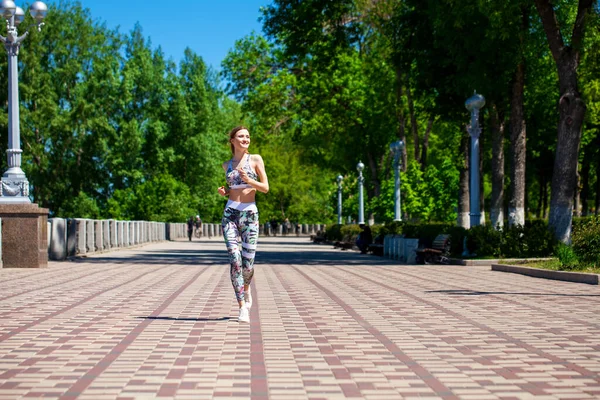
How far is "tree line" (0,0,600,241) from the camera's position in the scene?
88.6 feet

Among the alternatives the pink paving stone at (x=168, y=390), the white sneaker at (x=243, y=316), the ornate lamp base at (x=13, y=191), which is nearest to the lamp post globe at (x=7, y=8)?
the ornate lamp base at (x=13, y=191)

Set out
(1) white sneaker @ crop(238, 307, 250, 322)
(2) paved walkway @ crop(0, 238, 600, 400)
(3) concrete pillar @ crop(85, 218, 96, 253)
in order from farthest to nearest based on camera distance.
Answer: (3) concrete pillar @ crop(85, 218, 96, 253)
(1) white sneaker @ crop(238, 307, 250, 322)
(2) paved walkway @ crop(0, 238, 600, 400)

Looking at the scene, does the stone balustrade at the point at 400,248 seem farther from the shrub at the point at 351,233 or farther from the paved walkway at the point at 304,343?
the paved walkway at the point at 304,343

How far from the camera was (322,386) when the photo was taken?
20.8 ft

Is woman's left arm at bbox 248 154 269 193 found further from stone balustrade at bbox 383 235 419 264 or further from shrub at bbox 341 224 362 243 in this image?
shrub at bbox 341 224 362 243

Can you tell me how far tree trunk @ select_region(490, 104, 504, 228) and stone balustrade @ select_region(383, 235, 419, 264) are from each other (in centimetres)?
280

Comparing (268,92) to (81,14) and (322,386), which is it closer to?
(81,14)

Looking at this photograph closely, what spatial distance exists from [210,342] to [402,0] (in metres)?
25.1

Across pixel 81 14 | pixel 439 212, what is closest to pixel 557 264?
pixel 439 212

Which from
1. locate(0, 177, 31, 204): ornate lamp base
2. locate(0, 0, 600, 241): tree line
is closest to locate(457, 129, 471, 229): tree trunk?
locate(0, 0, 600, 241): tree line

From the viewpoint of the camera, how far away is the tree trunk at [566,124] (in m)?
23.6

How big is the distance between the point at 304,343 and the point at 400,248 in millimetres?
22091

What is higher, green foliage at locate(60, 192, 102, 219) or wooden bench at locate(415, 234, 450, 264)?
green foliage at locate(60, 192, 102, 219)

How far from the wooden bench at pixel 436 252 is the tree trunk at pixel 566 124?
3.25 m
